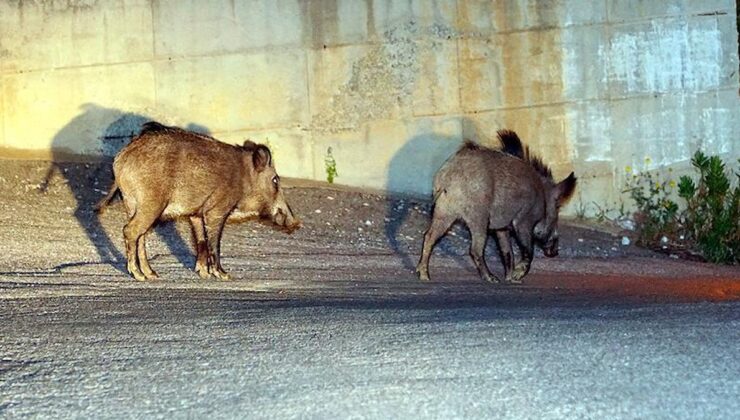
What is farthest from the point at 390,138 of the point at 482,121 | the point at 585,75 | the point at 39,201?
the point at 39,201

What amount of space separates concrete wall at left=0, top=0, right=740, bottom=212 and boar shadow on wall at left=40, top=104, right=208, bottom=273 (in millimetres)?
34

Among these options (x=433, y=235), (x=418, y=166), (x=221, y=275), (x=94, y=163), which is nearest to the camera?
(x=221, y=275)

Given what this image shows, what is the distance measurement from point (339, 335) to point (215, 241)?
150 inches

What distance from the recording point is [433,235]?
11320 mm

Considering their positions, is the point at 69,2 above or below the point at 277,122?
above

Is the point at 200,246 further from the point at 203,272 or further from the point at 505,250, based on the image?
the point at 505,250

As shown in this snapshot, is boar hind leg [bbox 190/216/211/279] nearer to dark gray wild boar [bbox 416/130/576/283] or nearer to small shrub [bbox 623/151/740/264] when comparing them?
dark gray wild boar [bbox 416/130/576/283]

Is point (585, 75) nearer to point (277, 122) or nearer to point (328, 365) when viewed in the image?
point (277, 122)

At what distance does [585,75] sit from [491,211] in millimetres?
5315

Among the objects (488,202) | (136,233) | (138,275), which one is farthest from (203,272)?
(488,202)

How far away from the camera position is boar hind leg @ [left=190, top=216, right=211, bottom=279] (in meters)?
10.7

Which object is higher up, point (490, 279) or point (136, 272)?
point (136, 272)

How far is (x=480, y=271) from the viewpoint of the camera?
1139 cm

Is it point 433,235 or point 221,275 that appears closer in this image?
point 221,275
